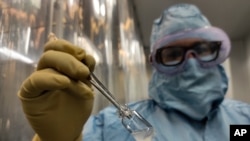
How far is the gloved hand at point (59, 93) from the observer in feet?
1.73

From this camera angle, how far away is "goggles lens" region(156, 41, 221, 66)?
38.5 inches

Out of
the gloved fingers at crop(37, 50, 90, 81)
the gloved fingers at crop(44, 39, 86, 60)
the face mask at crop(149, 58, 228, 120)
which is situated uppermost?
the gloved fingers at crop(44, 39, 86, 60)

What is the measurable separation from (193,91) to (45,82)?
57cm

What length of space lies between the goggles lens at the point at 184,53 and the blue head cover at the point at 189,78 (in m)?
0.01

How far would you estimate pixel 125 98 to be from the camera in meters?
1.56

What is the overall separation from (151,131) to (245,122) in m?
0.39

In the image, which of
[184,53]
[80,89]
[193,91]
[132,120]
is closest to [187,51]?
[184,53]

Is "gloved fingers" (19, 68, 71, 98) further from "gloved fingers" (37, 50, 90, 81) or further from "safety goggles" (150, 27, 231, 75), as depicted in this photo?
"safety goggles" (150, 27, 231, 75)

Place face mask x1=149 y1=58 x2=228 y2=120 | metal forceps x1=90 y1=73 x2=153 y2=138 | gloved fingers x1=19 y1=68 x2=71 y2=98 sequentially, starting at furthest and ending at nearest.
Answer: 1. face mask x1=149 y1=58 x2=228 y2=120
2. metal forceps x1=90 y1=73 x2=153 y2=138
3. gloved fingers x1=19 y1=68 x2=71 y2=98

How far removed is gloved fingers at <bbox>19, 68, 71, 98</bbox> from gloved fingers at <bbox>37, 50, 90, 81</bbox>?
0.01 meters

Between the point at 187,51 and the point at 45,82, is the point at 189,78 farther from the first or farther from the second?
the point at 45,82

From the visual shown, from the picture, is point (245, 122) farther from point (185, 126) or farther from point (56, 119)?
point (56, 119)

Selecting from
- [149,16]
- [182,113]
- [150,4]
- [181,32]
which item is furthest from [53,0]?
[149,16]

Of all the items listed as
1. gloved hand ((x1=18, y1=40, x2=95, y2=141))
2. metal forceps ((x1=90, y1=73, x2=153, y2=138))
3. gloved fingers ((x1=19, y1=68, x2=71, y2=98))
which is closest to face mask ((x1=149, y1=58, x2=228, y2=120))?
metal forceps ((x1=90, y1=73, x2=153, y2=138))
